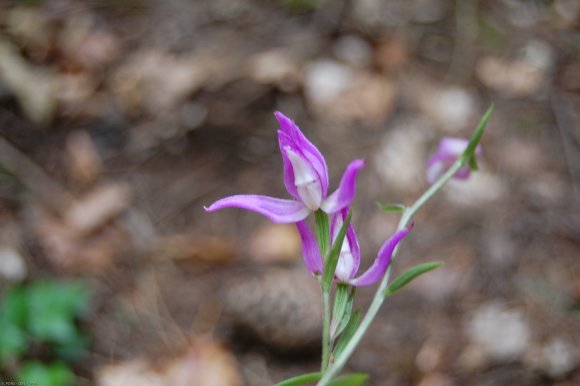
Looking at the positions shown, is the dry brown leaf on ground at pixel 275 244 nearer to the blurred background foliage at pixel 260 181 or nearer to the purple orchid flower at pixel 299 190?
the blurred background foliage at pixel 260 181

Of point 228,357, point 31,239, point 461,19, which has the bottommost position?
point 228,357

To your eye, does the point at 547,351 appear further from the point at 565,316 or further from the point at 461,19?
the point at 461,19

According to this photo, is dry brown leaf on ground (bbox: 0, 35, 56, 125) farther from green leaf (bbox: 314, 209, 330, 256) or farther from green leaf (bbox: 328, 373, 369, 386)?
green leaf (bbox: 328, 373, 369, 386)

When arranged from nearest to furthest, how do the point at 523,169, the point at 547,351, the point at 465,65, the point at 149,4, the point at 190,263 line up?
the point at 547,351
the point at 190,263
the point at 523,169
the point at 465,65
the point at 149,4

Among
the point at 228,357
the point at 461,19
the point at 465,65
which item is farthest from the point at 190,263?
the point at 461,19

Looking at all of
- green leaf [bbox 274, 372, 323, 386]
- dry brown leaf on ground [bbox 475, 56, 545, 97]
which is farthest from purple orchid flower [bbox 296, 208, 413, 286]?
Result: dry brown leaf on ground [bbox 475, 56, 545, 97]

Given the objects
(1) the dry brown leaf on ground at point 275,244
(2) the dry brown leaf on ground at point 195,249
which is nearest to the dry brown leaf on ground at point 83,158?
(2) the dry brown leaf on ground at point 195,249

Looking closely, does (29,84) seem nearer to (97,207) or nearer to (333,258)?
(97,207)
